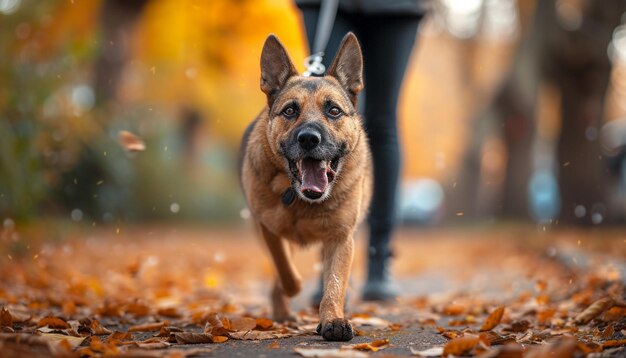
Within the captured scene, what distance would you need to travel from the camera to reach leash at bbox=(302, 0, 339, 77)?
5.52 metres

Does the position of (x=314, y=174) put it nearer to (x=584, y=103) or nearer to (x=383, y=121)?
(x=383, y=121)

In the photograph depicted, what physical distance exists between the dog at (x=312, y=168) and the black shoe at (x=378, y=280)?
56.4 inches

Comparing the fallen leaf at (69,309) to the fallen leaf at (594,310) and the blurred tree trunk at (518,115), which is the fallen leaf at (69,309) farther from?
the blurred tree trunk at (518,115)

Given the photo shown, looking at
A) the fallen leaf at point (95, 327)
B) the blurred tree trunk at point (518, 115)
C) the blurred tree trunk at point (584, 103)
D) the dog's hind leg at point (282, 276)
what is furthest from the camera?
the blurred tree trunk at point (518, 115)

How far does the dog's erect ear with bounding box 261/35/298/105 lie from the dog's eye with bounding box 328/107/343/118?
0.45 metres

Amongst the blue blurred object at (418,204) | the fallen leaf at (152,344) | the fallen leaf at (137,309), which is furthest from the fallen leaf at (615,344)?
the blue blurred object at (418,204)

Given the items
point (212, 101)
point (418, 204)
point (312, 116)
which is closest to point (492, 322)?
point (312, 116)

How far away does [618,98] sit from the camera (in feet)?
129

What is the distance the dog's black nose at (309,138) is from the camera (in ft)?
14.2

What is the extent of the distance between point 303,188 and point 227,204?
26.1 metres

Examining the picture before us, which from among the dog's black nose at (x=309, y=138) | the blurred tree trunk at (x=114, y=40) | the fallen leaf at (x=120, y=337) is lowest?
the fallen leaf at (x=120, y=337)

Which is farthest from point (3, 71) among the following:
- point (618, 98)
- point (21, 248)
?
point (618, 98)

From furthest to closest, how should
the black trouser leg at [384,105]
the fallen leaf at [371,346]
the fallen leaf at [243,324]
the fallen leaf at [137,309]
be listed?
the black trouser leg at [384,105], the fallen leaf at [137,309], the fallen leaf at [243,324], the fallen leaf at [371,346]

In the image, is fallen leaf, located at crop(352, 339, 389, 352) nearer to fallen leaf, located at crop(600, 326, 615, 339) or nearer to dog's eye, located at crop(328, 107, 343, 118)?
fallen leaf, located at crop(600, 326, 615, 339)
